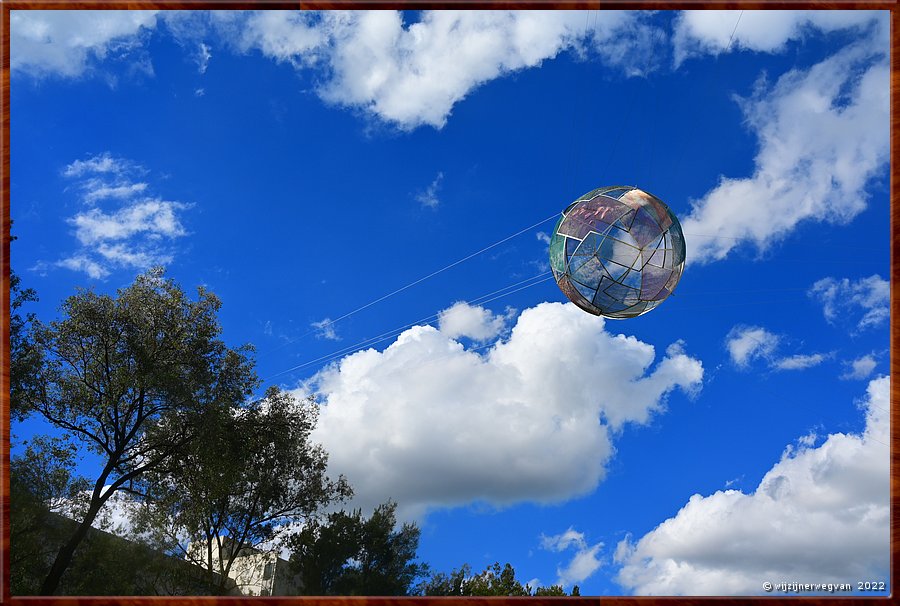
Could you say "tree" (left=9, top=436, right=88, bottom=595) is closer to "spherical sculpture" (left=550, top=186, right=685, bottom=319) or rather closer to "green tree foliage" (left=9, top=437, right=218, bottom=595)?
"green tree foliage" (left=9, top=437, right=218, bottom=595)

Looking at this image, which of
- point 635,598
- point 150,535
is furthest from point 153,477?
point 635,598

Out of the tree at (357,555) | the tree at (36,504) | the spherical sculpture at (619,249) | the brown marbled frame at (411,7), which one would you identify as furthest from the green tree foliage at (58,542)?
the spherical sculpture at (619,249)

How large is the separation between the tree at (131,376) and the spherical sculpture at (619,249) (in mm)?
15944

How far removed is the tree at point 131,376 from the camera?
78.6ft

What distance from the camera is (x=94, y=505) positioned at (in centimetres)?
2273

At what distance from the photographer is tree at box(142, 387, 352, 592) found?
25000 mm

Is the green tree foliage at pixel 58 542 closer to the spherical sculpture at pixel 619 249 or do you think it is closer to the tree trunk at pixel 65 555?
the tree trunk at pixel 65 555

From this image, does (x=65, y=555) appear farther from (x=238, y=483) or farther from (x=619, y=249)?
(x=619, y=249)

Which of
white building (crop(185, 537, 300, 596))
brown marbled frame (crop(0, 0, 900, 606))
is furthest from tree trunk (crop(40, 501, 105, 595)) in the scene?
brown marbled frame (crop(0, 0, 900, 606))

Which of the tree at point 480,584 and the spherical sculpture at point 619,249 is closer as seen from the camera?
the spherical sculpture at point 619,249

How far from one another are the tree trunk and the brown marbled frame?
43.2 ft

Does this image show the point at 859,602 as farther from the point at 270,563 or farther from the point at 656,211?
the point at 270,563

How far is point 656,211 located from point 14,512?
19.1m

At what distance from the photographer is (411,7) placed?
1003 cm
